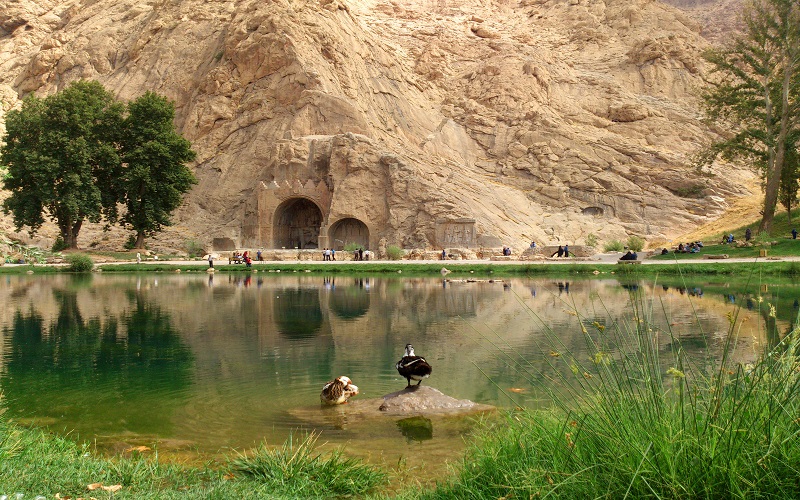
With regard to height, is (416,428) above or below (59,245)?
below

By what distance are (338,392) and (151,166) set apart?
4444 centimetres

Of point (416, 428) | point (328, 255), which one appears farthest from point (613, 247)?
point (416, 428)

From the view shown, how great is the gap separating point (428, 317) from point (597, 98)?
5577 cm

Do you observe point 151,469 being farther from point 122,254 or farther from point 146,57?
point 146,57

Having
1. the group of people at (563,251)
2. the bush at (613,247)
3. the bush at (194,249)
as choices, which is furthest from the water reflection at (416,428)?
the bush at (194,249)

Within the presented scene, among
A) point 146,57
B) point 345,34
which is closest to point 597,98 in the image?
point 345,34

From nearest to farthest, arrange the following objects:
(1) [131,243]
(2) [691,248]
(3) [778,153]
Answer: (3) [778,153] < (2) [691,248] < (1) [131,243]

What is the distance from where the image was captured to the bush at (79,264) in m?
38.4

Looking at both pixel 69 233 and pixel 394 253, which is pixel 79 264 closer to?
pixel 69 233

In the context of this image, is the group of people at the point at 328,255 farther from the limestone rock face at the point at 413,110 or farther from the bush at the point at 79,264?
the bush at the point at 79,264

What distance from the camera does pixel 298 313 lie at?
1888 centimetres

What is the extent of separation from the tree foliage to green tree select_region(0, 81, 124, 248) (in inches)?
2.4

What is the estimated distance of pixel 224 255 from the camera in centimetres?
4916

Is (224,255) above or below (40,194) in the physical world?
below
